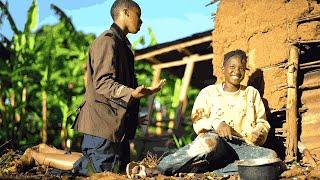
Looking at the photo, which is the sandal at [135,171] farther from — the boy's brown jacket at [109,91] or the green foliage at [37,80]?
the green foliage at [37,80]

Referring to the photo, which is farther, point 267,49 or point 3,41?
point 3,41

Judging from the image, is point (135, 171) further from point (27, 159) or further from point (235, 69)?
point (235, 69)

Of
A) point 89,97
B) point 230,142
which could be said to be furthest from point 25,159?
point 230,142

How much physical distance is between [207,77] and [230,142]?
7.28 metres

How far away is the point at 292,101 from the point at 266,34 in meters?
0.98

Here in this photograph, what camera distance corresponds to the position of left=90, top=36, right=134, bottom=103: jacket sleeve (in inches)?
136

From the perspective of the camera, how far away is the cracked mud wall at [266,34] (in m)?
5.25

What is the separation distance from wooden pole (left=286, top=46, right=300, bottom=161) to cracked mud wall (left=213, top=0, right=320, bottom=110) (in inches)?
Result: 3.7

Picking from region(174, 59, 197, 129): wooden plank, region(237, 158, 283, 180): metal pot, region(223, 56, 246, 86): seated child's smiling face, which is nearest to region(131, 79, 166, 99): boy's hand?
region(237, 158, 283, 180): metal pot

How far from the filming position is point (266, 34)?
219 inches

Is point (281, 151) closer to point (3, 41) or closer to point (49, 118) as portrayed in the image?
point (49, 118)

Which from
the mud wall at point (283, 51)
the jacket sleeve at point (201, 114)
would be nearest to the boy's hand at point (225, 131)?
the jacket sleeve at point (201, 114)

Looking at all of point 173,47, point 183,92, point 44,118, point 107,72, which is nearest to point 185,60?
point 173,47

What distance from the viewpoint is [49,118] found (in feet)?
38.9
